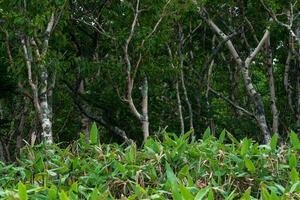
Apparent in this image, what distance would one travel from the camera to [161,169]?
3.09 m

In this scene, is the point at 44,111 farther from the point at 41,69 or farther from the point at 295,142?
the point at 295,142

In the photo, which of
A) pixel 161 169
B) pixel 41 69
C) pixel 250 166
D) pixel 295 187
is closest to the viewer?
pixel 295 187

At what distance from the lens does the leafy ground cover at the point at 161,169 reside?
9.07 feet

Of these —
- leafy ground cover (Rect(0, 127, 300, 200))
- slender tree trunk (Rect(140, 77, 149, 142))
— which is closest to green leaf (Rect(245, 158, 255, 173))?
leafy ground cover (Rect(0, 127, 300, 200))

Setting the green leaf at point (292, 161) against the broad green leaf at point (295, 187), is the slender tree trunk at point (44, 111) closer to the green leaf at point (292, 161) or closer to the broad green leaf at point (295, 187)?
the green leaf at point (292, 161)

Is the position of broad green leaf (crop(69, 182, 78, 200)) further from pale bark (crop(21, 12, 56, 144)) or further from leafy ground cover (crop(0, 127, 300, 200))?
pale bark (crop(21, 12, 56, 144))

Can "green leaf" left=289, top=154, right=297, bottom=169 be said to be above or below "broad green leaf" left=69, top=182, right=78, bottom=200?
above

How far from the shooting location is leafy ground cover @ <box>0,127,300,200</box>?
109 inches

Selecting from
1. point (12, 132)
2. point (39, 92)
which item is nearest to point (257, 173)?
point (39, 92)

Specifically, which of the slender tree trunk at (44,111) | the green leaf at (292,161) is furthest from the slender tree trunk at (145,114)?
the green leaf at (292,161)

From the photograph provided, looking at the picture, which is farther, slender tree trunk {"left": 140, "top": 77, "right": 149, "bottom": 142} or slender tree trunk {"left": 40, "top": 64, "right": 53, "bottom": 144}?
slender tree trunk {"left": 140, "top": 77, "right": 149, "bottom": 142}

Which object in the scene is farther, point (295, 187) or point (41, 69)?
point (41, 69)

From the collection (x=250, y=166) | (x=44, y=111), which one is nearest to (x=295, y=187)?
(x=250, y=166)

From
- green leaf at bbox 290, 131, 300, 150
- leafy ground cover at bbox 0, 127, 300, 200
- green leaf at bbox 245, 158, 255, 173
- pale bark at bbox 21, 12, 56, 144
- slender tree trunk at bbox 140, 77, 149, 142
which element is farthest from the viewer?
slender tree trunk at bbox 140, 77, 149, 142
